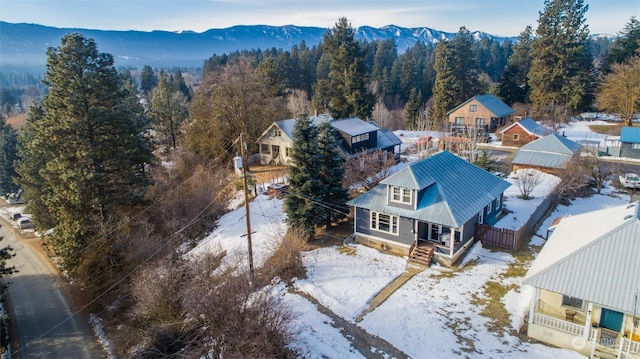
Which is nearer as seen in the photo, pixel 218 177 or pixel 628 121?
pixel 218 177

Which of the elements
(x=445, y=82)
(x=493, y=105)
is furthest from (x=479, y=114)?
(x=445, y=82)

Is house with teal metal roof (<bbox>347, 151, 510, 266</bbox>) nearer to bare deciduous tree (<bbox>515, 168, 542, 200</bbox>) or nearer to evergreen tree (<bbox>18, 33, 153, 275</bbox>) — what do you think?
bare deciduous tree (<bbox>515, 168, 542, 200</bbox>)

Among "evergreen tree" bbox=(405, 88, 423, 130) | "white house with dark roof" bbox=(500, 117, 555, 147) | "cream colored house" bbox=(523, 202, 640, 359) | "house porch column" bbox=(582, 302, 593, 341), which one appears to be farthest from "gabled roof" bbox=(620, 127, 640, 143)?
"house porch column" bbox=(582, 302, 593, 341)

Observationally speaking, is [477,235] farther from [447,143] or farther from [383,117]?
[383,117]

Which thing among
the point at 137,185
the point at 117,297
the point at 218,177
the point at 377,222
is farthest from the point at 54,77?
the point at 377,222

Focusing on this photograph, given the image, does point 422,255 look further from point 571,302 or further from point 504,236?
point 571,302
